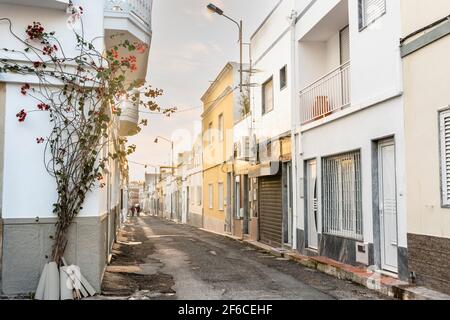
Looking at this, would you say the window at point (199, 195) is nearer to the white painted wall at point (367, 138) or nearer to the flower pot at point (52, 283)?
the white painted wall at point (367, 138)

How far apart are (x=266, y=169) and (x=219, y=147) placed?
28.4 feet

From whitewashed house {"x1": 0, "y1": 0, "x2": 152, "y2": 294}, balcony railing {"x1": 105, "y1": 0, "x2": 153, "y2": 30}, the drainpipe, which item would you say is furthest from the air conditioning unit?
whitewashed house {"x1": 0, "y1": 0, "x2": 152, "y2": 294}

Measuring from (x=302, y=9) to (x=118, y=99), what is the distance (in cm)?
683

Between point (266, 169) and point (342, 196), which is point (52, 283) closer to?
point (342, 196)

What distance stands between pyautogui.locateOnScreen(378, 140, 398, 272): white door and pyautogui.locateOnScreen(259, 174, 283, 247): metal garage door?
18.0ft

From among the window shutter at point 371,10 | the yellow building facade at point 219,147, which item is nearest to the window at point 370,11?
the window shutter at point 371,10

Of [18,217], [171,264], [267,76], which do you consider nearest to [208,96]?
[267,76]

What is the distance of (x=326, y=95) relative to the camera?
469 inches

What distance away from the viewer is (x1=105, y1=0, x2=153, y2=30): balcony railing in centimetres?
808

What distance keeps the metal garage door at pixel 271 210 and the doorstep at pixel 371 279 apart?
2.32 m

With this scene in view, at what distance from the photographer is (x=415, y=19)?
755 centimetres

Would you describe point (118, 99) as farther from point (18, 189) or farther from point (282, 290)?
point (282, 290)

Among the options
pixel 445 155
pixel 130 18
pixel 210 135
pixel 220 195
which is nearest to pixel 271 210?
pixel 220 195

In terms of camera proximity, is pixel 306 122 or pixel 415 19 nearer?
pixel 415 19
